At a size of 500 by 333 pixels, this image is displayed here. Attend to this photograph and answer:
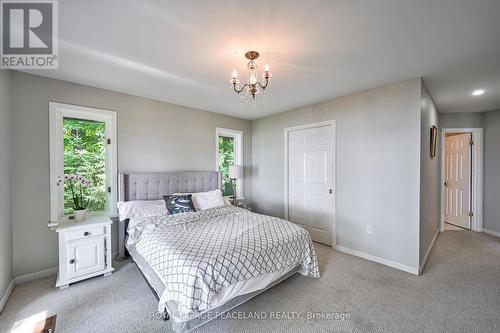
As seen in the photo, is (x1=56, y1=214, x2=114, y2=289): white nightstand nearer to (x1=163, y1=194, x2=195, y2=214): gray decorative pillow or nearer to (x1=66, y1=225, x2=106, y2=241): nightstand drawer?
(x1=66, y1=225, x2=106, y2=241): nightstand drawer

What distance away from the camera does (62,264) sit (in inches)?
91.5

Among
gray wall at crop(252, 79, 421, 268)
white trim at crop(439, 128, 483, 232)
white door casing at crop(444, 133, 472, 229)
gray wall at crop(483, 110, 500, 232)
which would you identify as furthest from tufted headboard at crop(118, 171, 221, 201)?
gray wall at crop(483, 110, 500, 232)

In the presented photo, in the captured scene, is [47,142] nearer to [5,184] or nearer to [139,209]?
[5,184]

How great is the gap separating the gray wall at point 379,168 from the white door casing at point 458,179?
9.95 ft

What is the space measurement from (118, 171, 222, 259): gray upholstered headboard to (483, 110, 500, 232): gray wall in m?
5.49

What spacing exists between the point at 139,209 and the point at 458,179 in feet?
20.7

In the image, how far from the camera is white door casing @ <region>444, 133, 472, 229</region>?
4.44 metres

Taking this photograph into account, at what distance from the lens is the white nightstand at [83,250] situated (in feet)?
7.63

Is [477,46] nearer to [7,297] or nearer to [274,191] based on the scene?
[274,191]

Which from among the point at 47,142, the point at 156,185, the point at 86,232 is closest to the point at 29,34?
the point at 47,142

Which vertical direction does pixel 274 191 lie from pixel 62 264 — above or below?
above

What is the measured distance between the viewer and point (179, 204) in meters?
2.95

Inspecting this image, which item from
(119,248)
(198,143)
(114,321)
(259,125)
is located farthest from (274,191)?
(114,321)

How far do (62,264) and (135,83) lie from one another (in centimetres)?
233
